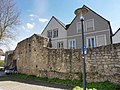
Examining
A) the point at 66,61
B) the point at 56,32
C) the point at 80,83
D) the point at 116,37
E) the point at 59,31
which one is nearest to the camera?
the point at 80,83

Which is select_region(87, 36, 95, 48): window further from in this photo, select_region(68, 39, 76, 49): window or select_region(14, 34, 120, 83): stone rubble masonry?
select_region(14, 34, 120, 83): stone rubble masonry

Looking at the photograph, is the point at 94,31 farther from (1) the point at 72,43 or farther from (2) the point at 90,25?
(1) the point at 72,43

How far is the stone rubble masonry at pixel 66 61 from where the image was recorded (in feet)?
31.8

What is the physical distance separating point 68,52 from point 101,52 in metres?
3.00

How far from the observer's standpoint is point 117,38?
19.2m

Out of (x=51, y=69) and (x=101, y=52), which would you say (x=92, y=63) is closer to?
(x=101, y=52)

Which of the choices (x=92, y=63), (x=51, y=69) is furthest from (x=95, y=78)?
(x=51, y=69)

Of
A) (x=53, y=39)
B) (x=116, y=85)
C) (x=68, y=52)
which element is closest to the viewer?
(x=116, y=85)

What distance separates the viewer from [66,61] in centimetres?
1226

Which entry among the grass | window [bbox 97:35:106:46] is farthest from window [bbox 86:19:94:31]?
the grass

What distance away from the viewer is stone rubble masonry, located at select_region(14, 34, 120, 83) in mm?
9699

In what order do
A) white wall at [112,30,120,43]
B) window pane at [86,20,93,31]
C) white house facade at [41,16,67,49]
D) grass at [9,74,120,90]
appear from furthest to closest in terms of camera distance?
1. white house facade at [41,16,67,49]
2. window pane at [86,20,93,31]
3. white wall at [112,30,120,43]
4. grass at [9,74,120,90]

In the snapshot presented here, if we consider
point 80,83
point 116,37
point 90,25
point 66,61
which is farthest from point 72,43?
point 80,83

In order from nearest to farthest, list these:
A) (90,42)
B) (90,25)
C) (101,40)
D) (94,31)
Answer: (101,40) < (94,31) < (90,42) < (90,25)
